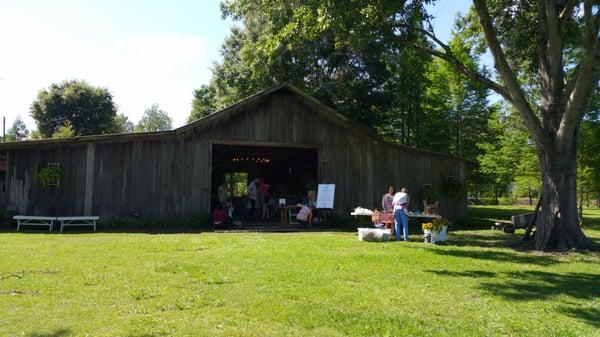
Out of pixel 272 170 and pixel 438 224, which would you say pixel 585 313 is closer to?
pixel 438 224

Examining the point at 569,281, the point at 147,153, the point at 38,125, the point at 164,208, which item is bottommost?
the point at 569,281

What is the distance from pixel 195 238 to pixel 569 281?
330 inches

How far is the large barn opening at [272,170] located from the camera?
2230 cm

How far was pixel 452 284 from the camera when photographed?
727 cm

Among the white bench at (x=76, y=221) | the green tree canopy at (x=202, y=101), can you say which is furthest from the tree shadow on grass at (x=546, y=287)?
the green tree canopy at (x=202, y=101)

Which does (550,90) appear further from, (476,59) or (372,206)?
(476,59)

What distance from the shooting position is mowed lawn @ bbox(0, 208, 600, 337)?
16.6 feet

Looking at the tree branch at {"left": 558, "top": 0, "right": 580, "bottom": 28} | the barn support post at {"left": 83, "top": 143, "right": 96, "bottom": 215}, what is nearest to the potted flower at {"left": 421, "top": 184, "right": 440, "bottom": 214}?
the tree branch at {"left": 558, "top": 0, "right": 580, "bottom": 28}

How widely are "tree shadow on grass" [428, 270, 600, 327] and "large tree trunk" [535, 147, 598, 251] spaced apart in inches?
128

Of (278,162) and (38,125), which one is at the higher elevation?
(38,125)

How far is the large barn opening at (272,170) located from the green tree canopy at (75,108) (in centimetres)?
2480

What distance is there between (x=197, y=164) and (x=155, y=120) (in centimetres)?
8989

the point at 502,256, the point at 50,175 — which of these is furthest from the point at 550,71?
the point at 50,175

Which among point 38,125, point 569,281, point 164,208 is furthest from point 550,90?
point 38,125
